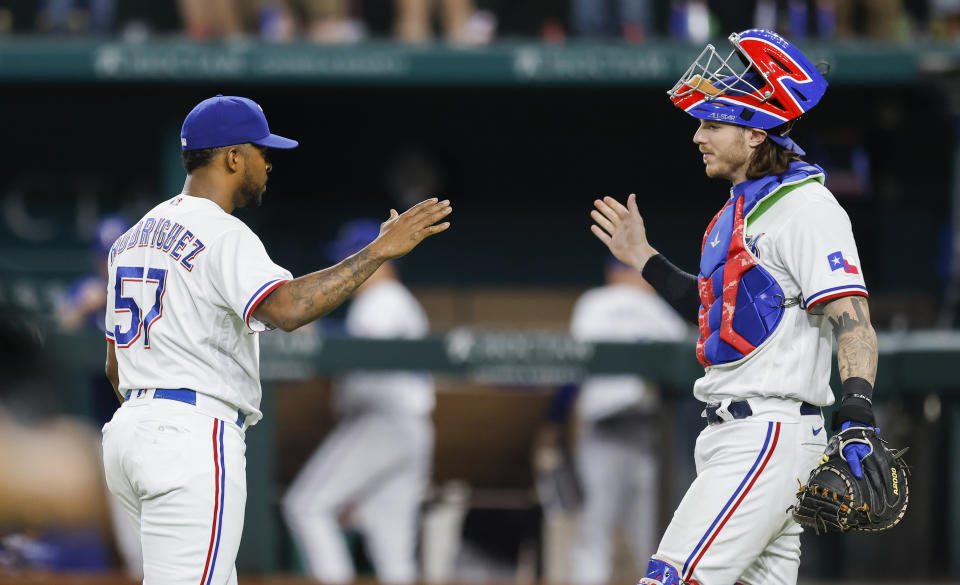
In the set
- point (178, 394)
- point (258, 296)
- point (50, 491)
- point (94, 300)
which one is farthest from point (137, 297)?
point (94, 300)

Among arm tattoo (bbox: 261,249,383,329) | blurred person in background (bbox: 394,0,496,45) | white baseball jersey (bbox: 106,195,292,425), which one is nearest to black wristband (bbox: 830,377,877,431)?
arm tattoo (bbox: 261,249,383,329)

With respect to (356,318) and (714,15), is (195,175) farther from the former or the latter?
(714,15)

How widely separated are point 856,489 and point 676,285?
0.92m

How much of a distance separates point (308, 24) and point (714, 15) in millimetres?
2812

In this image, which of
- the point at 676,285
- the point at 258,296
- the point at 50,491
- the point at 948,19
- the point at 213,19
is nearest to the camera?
the point at 258,296

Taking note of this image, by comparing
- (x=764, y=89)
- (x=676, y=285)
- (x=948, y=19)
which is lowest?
(x=676, y=285)

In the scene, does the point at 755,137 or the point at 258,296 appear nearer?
the point at 258,296

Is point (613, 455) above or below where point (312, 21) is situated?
below

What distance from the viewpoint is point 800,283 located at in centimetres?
301

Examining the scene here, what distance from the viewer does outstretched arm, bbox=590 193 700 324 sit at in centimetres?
354

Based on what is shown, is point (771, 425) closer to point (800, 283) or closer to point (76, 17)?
point (800, 283)

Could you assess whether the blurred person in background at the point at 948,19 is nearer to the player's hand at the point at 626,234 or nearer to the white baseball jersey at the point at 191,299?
the player's hand at the point at 626,234

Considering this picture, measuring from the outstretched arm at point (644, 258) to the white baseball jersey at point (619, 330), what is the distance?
234cm

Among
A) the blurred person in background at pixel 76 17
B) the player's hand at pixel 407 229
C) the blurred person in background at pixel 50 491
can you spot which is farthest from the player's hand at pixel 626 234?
the blurred person in background at pixel 76 17
